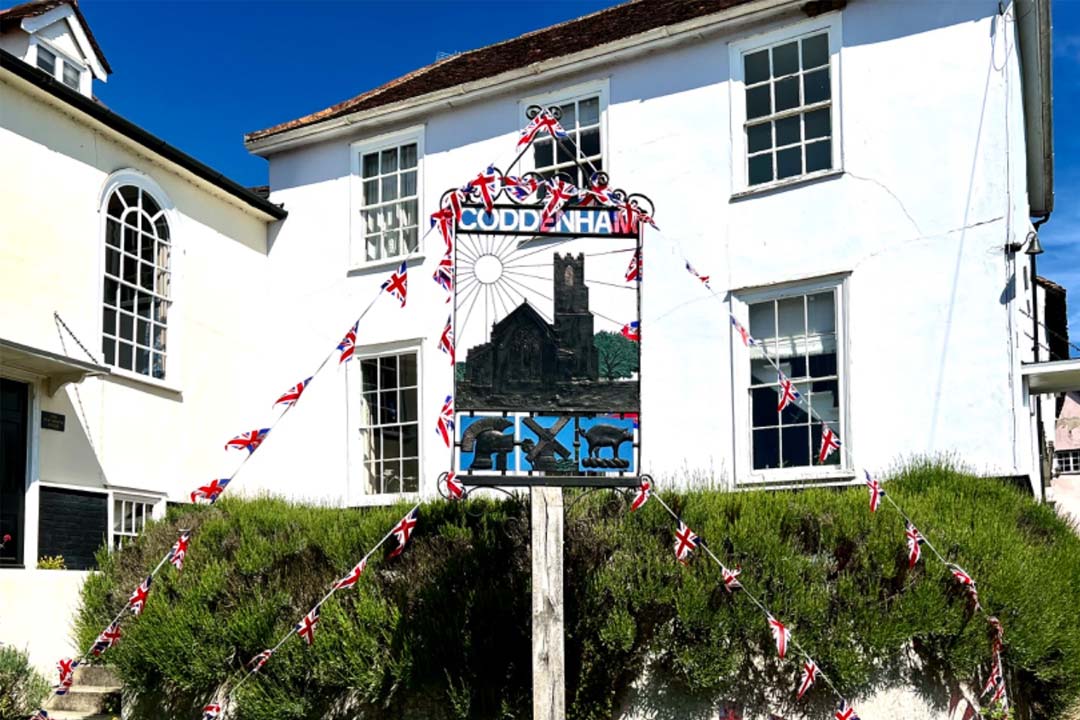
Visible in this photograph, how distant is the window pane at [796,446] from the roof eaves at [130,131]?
7795 mm

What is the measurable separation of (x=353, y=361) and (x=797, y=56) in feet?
22.0

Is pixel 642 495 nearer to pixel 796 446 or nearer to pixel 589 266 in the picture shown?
pixel 796 446

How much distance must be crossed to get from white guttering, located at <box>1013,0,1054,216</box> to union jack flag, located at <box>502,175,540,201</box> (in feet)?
23.6

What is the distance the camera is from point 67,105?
13203 millimetres

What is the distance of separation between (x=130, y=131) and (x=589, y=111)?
545 cm

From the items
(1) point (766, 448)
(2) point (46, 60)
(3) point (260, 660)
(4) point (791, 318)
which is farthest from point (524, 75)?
(3) point (260, 660)

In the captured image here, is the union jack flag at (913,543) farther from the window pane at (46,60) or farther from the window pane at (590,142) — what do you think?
the window pane at (46,60)

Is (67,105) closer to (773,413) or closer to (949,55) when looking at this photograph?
(773,413)

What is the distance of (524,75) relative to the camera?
14883 millimetres

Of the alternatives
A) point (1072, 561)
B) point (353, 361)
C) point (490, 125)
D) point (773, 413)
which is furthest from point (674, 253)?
point (1072, 561)

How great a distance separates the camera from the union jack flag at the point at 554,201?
27.1 feet

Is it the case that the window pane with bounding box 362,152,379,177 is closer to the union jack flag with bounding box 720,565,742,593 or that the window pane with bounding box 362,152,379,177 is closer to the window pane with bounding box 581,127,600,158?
the window pane with bounding box 581,127,600,158

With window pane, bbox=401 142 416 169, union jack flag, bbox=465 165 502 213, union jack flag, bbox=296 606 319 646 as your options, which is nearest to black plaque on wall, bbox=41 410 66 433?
union jack flag, bbox=296 606 319 646

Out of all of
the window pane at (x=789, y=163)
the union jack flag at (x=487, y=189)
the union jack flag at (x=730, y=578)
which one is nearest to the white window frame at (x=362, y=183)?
the window pane at (x=789, y=163)
